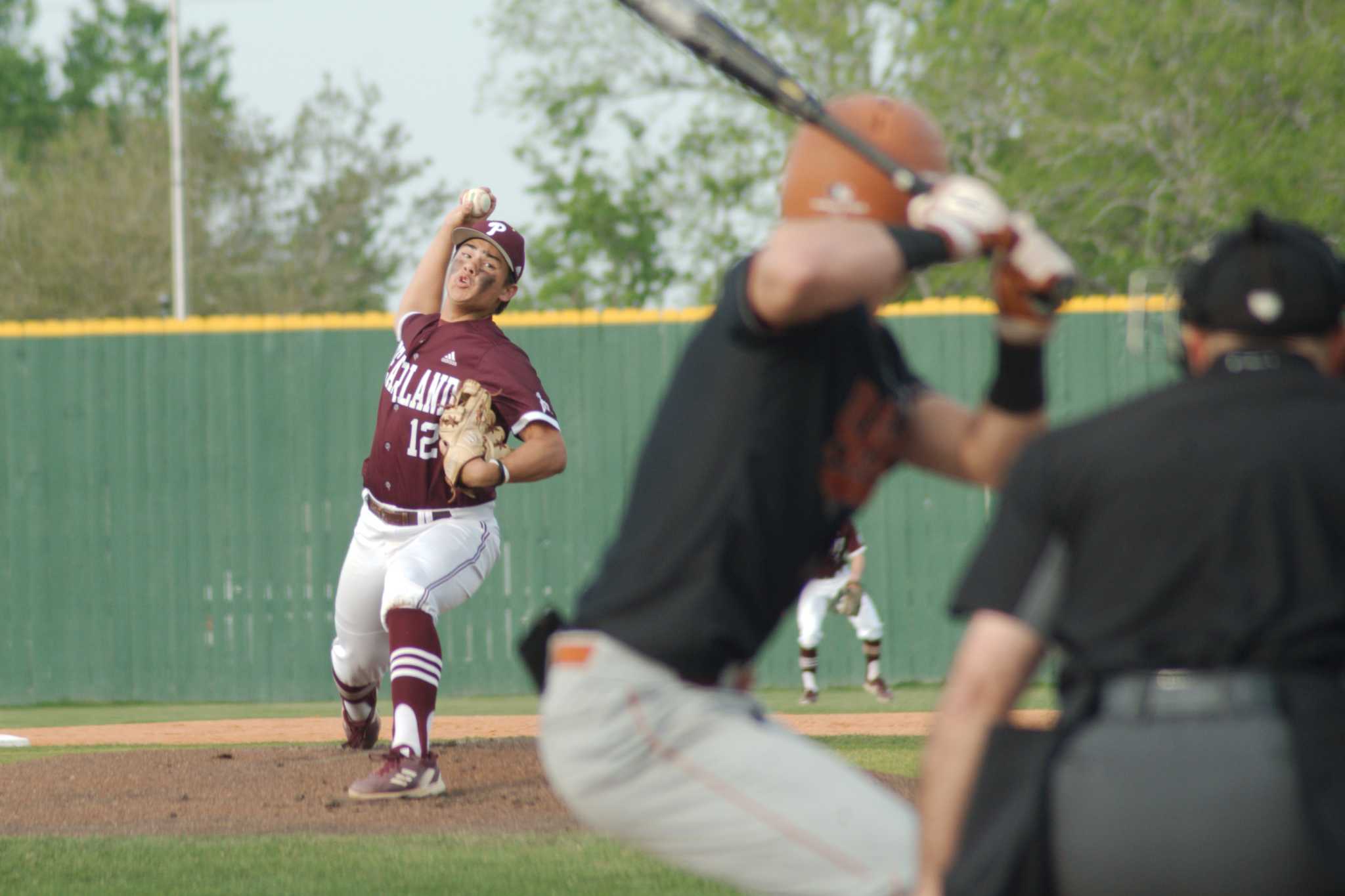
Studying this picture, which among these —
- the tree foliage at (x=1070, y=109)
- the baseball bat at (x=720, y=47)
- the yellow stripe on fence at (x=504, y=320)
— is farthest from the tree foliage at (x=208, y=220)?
the baseball bat at (x=720, y=47)

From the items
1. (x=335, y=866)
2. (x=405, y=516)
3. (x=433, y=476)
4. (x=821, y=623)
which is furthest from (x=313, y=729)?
(x=335, y=866)

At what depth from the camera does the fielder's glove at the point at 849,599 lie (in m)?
12.9

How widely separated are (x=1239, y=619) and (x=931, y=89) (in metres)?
27.3

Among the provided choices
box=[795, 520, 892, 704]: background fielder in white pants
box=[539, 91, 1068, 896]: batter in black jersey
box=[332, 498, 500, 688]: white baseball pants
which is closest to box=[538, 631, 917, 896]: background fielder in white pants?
box=[539, 91, 1068, 896]: batter in black jersey

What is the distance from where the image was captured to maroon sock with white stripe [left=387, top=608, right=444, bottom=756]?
7.31m

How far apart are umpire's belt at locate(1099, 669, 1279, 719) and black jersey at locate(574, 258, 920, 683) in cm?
61

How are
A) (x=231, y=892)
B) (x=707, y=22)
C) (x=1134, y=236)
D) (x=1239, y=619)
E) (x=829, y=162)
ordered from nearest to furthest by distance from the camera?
(x=1239, y=619) < (x=829, y=162) < (x=707, y=22) < (x=231, y=892) < (x=1134, y=236)

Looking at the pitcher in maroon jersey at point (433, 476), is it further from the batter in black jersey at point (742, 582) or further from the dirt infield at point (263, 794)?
the batter in black jersey at point (742, 582)

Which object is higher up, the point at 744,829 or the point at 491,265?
the point at 491,265

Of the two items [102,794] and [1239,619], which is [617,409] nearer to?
[102,794]

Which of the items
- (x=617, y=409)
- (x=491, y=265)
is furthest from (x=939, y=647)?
(x=491, y=265)

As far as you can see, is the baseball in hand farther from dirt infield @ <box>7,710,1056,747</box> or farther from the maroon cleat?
dirt infield @ <box>7,710,1056,747</box>

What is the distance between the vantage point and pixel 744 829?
280 centimetres

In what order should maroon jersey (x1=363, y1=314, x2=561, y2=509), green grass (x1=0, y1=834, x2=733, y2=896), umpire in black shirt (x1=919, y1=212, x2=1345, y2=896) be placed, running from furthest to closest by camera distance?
maroon jersey (x1=363, y1=314, x2=561, y2=509) < green grass (x1=0, y1=834, x2=733, y2=896) < umpire in black shirt (x1=919, y1=212, x2=1345, y2=896)
